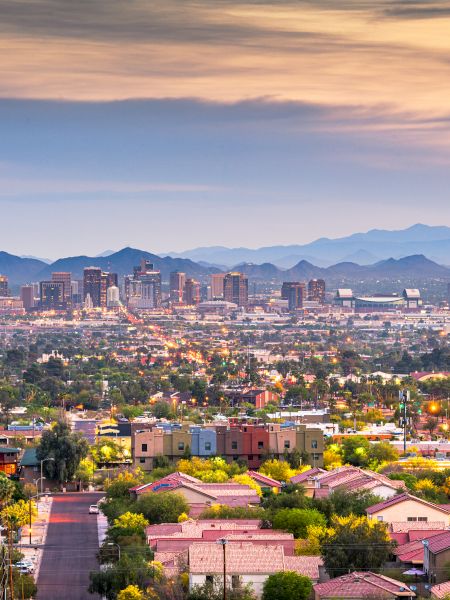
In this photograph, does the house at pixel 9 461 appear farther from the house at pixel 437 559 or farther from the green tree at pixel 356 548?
the house at pixel 437 559

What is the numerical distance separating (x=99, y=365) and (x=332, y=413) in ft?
262

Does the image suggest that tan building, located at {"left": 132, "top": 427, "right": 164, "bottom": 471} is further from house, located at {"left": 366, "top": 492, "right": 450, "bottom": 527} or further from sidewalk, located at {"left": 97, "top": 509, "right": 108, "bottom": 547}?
house, located at {"left": 366, "top": 492, "right": 450, "bottom": 527}

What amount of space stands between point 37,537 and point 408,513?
13977 millimetres

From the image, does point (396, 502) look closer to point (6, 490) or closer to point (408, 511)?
point (408, 511)

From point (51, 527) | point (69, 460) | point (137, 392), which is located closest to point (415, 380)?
point (137, 392)

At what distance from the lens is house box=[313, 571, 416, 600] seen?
145 feet

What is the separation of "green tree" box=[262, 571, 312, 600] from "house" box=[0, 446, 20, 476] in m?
41.0

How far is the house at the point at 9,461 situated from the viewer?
8688 centimetres

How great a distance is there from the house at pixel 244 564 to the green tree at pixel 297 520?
6.41 metres

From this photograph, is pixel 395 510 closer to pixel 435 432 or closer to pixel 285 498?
pixel 285 498

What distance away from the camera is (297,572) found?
4841cm

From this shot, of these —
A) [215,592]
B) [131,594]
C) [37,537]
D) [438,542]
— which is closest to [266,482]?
[37,537]

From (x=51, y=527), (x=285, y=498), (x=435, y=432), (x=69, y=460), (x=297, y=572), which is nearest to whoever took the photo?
(x=297, y=572)

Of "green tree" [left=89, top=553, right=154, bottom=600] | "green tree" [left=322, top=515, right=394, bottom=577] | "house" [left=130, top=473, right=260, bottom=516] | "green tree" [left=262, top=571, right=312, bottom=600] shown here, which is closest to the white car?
"green tree" [left=89, top=553, right=154, bottom=600]
